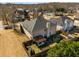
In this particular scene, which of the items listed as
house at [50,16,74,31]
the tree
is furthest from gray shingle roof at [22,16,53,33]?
the tree

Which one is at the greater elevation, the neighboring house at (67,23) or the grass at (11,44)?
the neighboring house at (67,23)

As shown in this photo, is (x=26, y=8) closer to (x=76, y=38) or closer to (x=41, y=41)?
(x=41, y=41)

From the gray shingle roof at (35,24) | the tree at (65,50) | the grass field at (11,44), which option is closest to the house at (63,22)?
the gray shingle roof at (35,24)

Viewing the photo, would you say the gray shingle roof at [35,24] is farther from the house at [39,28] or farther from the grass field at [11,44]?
the grass field at [11,44]

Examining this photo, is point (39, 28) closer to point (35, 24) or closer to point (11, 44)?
point (35, 24)

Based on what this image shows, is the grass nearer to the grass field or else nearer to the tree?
the grass field

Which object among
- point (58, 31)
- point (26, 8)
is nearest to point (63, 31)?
point (58, 31)
